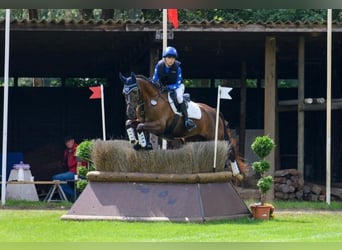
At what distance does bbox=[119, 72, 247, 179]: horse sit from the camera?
400 inches

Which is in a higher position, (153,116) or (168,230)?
(153,116)

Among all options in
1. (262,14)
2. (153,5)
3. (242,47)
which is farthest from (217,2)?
(262,14)

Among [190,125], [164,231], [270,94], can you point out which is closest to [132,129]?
[190,125]

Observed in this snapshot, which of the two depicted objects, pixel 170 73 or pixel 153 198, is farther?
pixel 170 73

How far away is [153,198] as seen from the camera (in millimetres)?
9719

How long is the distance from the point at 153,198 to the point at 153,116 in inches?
62.3

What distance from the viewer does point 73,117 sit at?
23297 mm

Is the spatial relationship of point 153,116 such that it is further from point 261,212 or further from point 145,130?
point 261,212

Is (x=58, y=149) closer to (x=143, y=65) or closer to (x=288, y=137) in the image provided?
(x=143, y=65)

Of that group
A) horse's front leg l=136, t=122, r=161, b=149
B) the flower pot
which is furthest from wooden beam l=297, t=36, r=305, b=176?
the flower pot

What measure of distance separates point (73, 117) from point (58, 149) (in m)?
2.26

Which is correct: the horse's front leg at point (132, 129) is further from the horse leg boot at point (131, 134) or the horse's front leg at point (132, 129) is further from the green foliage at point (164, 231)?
the green foliage at point (164, 231)

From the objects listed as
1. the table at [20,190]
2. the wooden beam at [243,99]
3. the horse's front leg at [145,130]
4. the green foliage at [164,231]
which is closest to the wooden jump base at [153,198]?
the green foliage at [164,231]

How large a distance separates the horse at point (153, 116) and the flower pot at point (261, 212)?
5.64 ft
